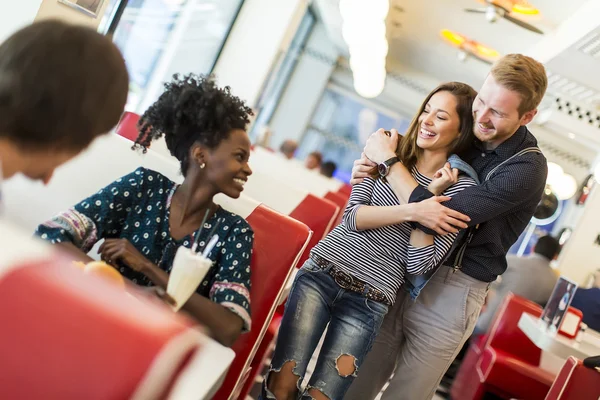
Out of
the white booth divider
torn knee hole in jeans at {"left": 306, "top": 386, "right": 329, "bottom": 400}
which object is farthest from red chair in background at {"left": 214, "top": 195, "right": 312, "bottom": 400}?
the white booth divider

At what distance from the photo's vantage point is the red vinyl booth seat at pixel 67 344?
1.34 ft

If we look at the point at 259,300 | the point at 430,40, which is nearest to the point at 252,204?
the point at 259,300

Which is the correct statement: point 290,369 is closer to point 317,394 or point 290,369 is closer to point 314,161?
point 317,394

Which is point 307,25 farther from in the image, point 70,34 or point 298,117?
point 70,34

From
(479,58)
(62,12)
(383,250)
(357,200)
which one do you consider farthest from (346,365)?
(479,58)

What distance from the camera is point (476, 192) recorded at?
5.51ft

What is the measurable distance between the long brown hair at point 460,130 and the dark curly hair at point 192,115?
17.1 inches

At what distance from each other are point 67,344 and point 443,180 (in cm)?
141

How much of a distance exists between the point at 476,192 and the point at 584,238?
724 centimetres

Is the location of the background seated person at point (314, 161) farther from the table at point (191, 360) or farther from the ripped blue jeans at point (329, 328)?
the table at point (191, 360)

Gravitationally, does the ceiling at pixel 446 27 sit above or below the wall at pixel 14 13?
above

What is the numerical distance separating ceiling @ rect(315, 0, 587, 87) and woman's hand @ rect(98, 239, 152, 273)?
5527 mm

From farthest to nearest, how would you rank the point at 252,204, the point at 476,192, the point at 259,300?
the point at 252,204
the point at 259,300
the point at 476,192

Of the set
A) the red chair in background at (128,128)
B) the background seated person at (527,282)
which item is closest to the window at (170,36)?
the red chair in background at (128,128)
